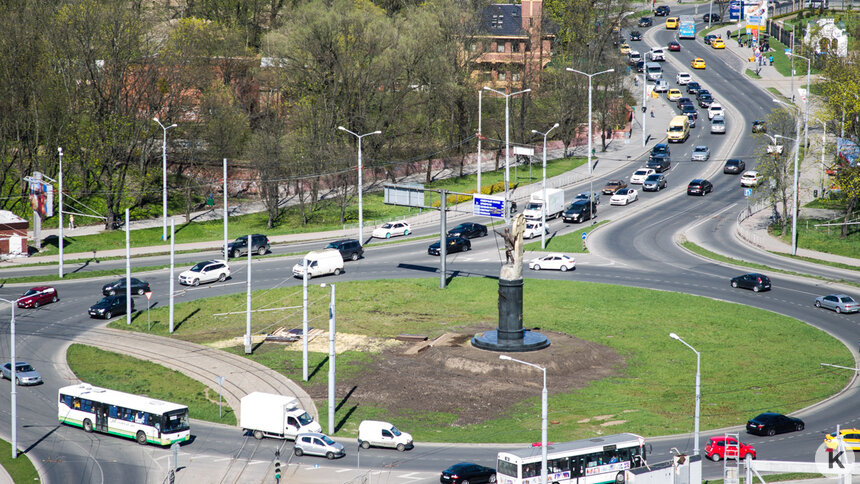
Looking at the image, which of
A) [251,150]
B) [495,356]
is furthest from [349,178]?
[495,356]

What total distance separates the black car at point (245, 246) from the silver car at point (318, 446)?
4274 cm

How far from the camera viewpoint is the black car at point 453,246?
92.1 meters

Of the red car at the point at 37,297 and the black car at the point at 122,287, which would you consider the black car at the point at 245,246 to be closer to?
the black car at the point at 122,287

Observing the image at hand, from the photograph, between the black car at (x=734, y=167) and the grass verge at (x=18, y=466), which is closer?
the grass verge at (x=18, y=466)

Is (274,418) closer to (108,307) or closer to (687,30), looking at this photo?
(108,307)

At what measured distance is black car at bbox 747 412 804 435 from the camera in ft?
172

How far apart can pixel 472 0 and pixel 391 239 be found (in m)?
49.6

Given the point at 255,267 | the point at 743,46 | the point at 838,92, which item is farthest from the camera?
the point at 743,46

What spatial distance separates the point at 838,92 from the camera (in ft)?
320

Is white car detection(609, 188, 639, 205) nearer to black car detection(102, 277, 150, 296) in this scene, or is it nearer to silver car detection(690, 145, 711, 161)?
silver car detection(690, 145, 711, 161)

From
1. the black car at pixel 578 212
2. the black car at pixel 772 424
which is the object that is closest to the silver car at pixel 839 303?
the black car at pixel 772 424

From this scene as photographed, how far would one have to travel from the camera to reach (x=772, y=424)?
173 ft

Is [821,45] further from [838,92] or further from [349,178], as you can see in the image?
[349,178]

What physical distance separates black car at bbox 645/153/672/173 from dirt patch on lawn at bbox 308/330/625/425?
54.1 meters
